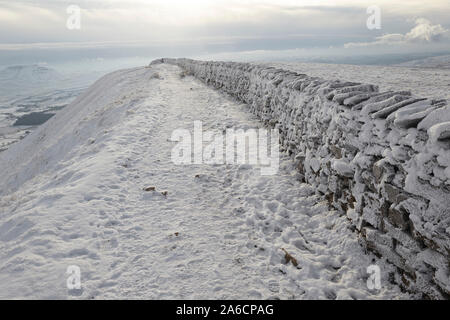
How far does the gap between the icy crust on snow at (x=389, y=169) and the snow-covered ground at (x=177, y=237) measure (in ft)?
1.62

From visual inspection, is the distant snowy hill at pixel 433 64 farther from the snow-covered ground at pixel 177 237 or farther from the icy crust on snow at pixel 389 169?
the snow-covered ground at pixel 177 237

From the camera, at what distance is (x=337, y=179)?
6.10 m

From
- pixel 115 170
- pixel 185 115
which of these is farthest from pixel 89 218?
pixel 185 115

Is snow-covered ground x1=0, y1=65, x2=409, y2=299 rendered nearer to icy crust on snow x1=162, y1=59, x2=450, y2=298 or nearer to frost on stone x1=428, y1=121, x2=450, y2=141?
icy crust on snow x1=162, y1=59, x2=450, y2=298

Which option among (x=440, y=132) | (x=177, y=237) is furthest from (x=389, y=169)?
(x=177, y=237)

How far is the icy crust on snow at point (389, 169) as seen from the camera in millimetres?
3514

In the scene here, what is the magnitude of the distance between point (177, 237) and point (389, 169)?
3.94 metres

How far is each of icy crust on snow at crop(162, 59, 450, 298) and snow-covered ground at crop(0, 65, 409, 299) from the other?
0.49 meters

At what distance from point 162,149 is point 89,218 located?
4.29m

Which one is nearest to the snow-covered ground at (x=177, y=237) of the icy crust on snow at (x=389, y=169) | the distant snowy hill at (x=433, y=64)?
the icy crust on snow at (x=389, y=169)

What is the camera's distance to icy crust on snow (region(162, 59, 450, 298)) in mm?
3514

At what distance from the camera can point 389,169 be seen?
170 inches

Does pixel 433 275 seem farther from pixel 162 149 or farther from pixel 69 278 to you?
pixel 162 149

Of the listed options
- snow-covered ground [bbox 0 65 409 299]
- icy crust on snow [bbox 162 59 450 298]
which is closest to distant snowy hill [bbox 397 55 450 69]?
icy crust on snow [bbox 162 59 450 298]
